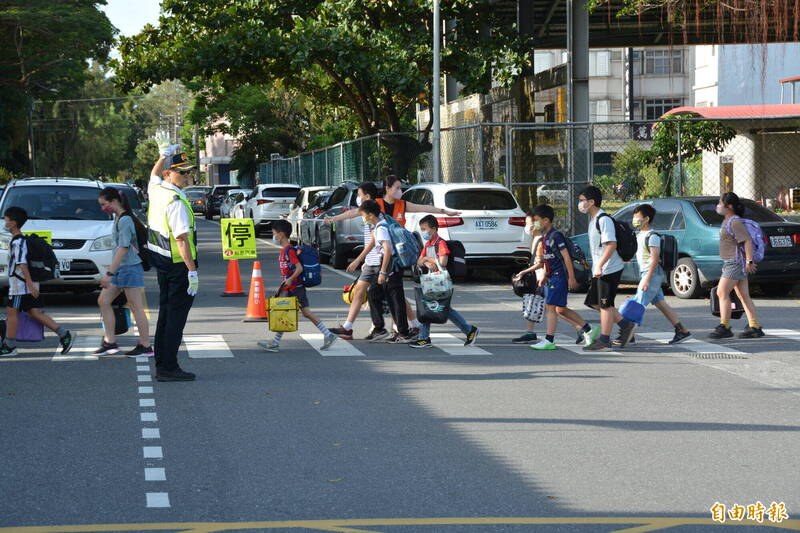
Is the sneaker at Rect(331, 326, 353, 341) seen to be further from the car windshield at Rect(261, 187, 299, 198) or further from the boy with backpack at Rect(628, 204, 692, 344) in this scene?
the car windshield at Rect(261, 187, 299, 198)

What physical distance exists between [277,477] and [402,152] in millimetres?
24648

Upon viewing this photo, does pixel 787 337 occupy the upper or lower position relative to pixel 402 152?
lower

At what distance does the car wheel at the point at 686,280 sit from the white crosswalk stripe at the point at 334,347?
615cm

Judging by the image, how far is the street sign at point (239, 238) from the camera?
799 inches

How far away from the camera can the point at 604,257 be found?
40.5 ft

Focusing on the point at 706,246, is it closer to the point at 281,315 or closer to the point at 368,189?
the point at 368,189

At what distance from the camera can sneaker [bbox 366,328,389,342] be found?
13557 millimetres

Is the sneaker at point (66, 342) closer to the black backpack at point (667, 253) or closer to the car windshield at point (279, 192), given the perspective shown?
the black backpack at point (667, 253)

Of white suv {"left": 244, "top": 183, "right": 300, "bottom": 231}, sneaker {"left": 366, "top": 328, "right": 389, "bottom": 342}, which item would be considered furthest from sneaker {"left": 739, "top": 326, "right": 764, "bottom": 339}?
white suv {"left": 244, "top": 183, "right": 300, "bottom": 231}

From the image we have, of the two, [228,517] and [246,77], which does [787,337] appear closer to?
[228,517]

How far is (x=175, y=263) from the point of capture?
1041cm

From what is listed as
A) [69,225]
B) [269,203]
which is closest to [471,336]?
[69,225]

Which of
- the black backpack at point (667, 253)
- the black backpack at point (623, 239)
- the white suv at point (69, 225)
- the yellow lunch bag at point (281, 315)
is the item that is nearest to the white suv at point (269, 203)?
the white suv at point (69, 225)

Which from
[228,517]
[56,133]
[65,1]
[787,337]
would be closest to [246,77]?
[65,1]
